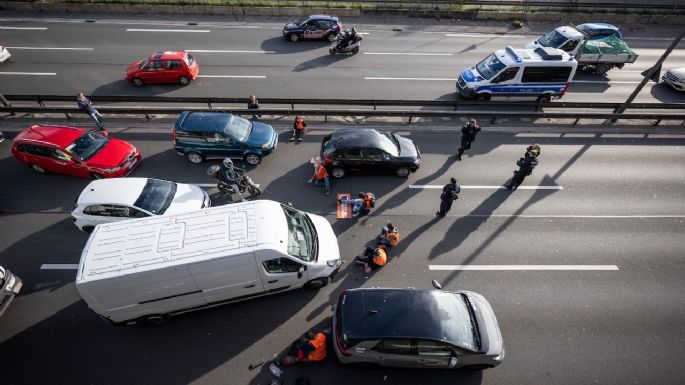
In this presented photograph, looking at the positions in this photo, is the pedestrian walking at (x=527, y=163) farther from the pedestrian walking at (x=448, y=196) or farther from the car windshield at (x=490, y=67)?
the car windshield at (x=490, y=67)

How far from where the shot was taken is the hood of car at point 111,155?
12336mm

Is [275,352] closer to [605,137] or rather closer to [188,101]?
[188,101]

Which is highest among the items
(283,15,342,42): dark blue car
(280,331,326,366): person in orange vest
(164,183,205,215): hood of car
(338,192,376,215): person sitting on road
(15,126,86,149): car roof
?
(283,15,342,42): dark blue car

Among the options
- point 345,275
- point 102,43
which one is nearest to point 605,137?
point 345,275

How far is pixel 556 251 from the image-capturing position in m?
11.2

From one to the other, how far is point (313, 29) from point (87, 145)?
15021mm

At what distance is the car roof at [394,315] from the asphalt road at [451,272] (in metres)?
1.48

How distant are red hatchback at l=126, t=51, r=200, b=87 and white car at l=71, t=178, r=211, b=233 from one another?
9.25 metres

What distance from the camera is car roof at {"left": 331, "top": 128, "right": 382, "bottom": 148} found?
12.8m

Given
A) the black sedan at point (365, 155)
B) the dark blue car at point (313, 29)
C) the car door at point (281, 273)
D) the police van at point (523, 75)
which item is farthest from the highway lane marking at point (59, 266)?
the dark blue car at point (313, 29)

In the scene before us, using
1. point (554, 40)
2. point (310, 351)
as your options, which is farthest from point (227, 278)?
point (554, 40)

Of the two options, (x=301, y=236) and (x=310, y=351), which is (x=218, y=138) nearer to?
(x=301, y=236)

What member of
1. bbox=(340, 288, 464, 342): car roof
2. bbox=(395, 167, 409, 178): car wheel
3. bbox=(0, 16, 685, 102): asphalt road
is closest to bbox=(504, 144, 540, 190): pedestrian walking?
bbox=(395, 167, 409, 178): car wheel

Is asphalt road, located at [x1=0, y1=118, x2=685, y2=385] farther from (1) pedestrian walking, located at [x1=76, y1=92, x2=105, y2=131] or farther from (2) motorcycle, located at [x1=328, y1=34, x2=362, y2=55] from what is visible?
(2) motorcycle, located at [x1=328, y1=34, x2=362, y2=55]
